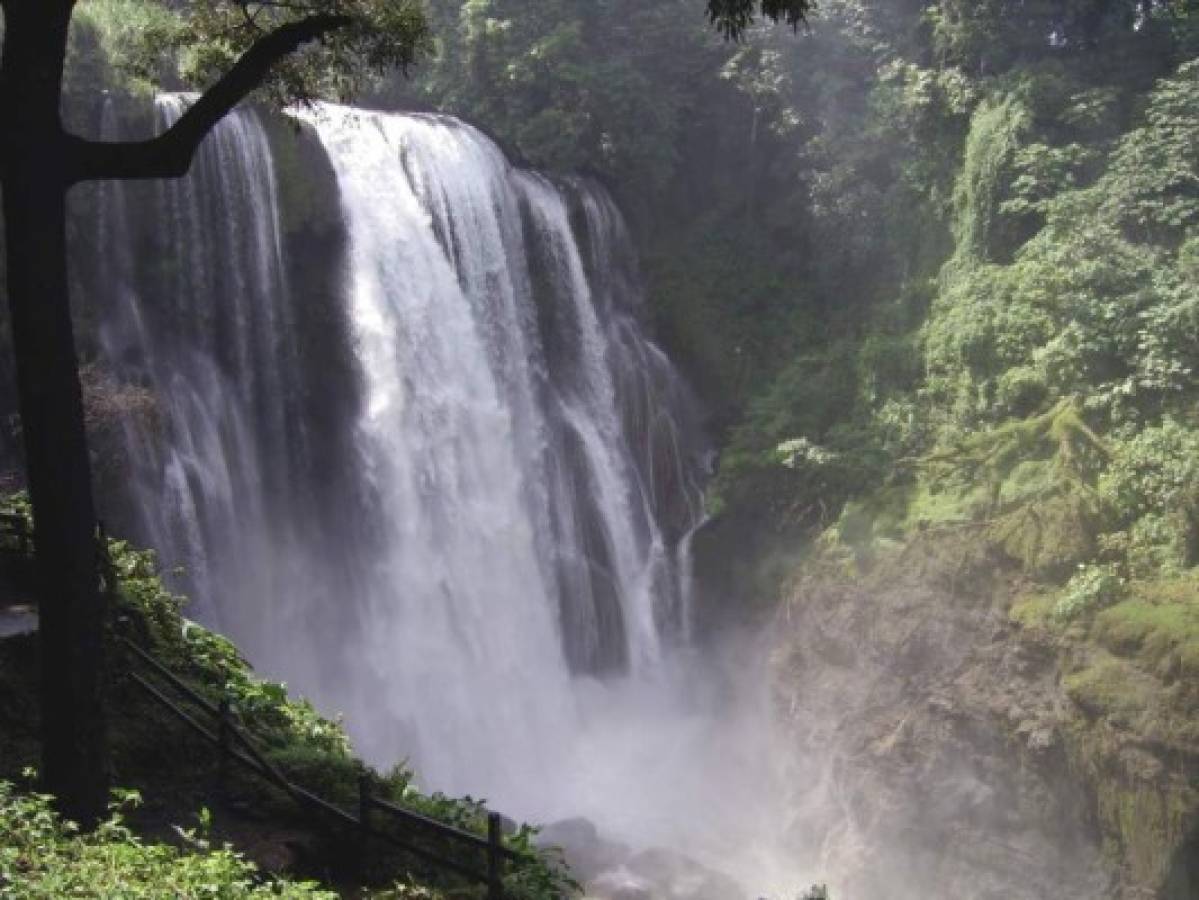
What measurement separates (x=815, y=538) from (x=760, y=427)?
128 inches

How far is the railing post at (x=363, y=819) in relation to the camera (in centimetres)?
722

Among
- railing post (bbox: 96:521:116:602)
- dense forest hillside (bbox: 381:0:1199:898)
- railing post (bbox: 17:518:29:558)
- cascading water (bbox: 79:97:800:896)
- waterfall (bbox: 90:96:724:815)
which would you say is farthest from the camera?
cascading water (bbox: 79:97:800:896)

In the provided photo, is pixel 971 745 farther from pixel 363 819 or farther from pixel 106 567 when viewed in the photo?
pixel 106 567

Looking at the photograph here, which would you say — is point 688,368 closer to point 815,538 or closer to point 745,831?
point 815,538

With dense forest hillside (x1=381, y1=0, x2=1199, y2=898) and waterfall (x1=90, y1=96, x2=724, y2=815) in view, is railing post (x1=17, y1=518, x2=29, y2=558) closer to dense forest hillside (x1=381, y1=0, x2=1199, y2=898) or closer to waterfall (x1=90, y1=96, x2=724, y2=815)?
waterfall (x1=90, y1=96, x2=724, y2=815)

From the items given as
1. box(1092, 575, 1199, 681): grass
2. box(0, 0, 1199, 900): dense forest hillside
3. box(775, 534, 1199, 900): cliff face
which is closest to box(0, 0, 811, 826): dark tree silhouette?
box(0, 0, 1199, 900): dense forest hillside

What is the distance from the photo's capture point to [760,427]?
2373cm

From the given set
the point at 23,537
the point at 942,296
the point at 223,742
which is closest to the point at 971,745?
the point at 942,296

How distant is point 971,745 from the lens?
17.2 meters

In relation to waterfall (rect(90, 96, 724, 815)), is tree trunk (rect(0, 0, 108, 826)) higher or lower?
lower

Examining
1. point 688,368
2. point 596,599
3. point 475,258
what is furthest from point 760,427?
point 475,258

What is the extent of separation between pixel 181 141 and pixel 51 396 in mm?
1751

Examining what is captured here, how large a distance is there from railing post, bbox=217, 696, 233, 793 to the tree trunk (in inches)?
53.0

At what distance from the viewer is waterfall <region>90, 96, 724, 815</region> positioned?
1836 centimetres
